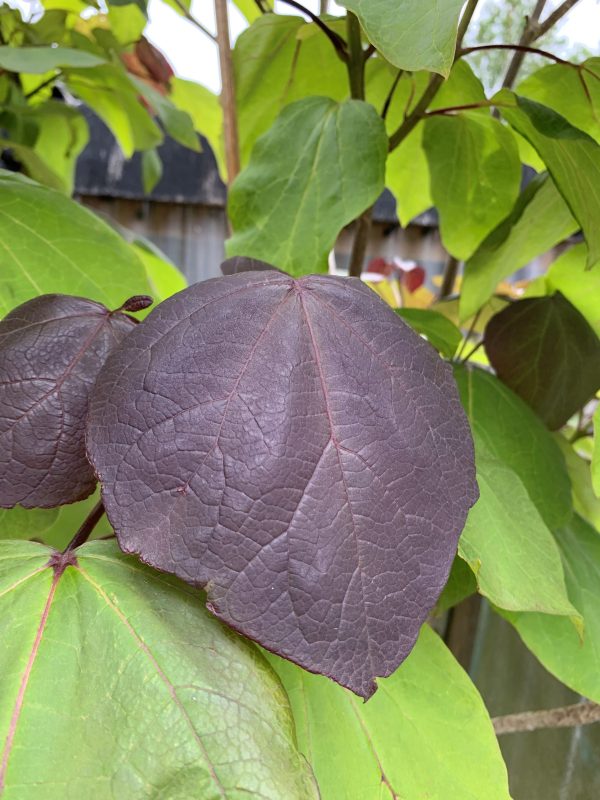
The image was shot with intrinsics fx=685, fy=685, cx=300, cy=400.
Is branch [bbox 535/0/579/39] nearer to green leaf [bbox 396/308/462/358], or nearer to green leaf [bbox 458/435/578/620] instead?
green leaf [bbox 396/308/462/358]

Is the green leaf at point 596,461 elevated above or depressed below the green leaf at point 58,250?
below

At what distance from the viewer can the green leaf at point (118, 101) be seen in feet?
2.14

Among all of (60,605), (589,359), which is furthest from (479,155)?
(60,605)

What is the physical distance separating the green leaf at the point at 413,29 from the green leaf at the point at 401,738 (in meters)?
0.27

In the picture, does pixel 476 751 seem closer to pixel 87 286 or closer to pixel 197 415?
pixel 197 415

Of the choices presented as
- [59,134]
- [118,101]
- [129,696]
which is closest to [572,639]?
[129,696]

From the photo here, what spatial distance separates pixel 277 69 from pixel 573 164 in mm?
273

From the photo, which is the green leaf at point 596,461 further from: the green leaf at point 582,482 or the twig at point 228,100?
the twig at point 228,100

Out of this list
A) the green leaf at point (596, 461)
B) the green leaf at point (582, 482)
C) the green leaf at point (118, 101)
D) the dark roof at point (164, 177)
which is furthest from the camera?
the dark roof at point (164, 177)

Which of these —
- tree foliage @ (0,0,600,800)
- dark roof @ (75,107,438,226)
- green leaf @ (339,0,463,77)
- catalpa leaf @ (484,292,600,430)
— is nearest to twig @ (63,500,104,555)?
tree foliage @ (0,0,600,800)

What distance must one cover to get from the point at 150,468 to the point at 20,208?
0.83 ft

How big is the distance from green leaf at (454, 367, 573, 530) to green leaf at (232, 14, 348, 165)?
0.83ft

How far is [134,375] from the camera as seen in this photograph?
9.8 inches

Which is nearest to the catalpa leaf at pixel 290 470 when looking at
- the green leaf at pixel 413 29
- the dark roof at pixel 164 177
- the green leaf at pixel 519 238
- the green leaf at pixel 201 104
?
the green leaf at pixel 413 29
